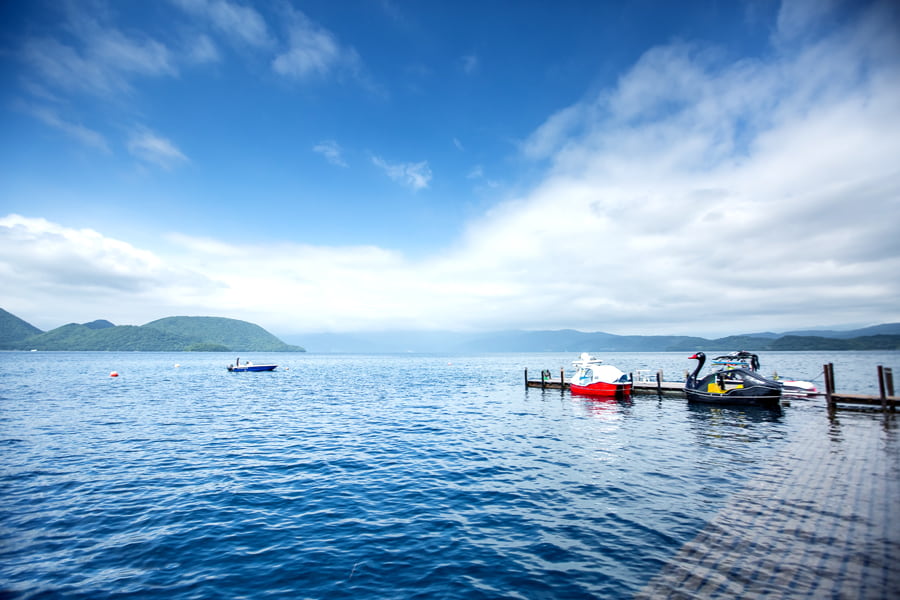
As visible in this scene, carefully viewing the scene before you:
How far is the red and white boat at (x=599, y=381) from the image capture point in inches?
1783

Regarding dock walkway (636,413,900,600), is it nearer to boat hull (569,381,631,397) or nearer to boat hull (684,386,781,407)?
boat hull (684,386,781,407)

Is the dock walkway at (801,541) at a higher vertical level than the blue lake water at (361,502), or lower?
higher

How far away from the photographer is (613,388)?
4519 centimetres

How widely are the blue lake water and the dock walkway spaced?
740mm

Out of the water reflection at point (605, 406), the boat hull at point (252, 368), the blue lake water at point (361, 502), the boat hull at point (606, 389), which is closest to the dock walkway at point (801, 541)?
the blue lake water at point (361, 502)

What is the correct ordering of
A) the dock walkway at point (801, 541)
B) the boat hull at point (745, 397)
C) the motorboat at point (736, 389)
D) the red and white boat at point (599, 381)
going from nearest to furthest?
the dock walkway at point (801, 541)
the boat hull at point (745, 397)
the motorboat at point (736, 389)
the red and white boat at point (599, 381)

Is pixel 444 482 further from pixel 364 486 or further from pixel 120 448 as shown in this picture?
pixel 120 448

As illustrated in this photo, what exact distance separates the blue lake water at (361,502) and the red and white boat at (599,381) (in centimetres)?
1415

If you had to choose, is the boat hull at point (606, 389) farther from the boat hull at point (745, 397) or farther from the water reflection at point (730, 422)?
the boat hull at point (745, 397)

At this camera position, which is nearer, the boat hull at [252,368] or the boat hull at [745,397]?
the boat hull at [745,397]

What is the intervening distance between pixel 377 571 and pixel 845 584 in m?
10.5

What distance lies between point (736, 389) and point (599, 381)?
13514 millimetres

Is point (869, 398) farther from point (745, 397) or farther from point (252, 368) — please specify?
point (252, 368)

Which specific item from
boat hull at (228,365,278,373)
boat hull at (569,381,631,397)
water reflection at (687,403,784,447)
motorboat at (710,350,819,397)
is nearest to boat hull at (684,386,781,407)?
water reflection at (687,403,784,447)
